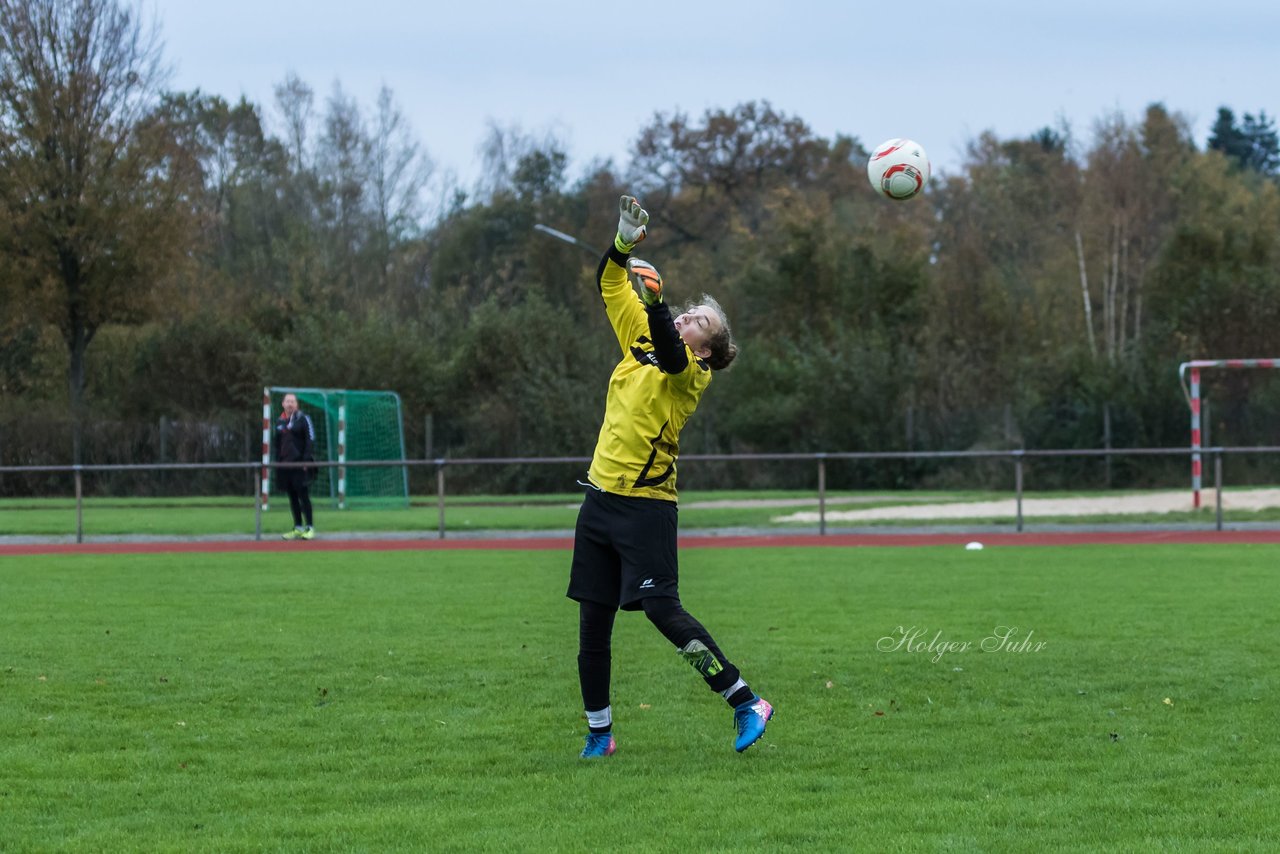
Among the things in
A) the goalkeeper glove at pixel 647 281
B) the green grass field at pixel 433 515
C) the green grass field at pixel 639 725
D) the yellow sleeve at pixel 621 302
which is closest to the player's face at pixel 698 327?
the yellow sleeve at pixel 621 302

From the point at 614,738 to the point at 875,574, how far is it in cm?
800

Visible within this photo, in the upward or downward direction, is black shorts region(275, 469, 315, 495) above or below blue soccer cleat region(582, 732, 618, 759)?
above

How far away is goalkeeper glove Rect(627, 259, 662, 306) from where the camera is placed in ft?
19.7

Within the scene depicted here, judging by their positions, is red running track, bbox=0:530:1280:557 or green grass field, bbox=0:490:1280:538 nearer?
red running track, bbox=0:530:1280:557

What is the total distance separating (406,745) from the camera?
21.4ft

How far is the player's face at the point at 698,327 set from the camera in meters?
6.46

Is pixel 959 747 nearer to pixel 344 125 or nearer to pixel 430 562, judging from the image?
pixel 430 562

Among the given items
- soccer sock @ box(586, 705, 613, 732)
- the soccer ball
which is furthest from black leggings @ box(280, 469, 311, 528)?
soccer sock @ box(586, 705, 613, 732)

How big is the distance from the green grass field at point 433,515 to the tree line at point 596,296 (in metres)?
4.24

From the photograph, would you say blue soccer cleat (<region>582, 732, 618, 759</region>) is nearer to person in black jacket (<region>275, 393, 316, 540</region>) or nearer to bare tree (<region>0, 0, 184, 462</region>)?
person in black jacket (<region>275, 393, 316, 540</region>)

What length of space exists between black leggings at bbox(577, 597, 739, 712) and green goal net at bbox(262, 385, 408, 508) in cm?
2183

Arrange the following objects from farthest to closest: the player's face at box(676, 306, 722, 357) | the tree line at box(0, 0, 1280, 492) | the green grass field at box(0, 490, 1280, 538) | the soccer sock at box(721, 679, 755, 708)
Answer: the tree line at box(0, 0, 1280, 492) → the green grass field at box(0, 490, 1280, 538) → the player's face at box(676, 306, 722, 357) → the soccer sock at box(721, 679, 755, 708)

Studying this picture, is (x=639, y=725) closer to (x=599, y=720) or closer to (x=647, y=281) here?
(x=599, y=720)

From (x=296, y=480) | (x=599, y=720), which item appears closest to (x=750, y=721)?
(x=599, y=720)
